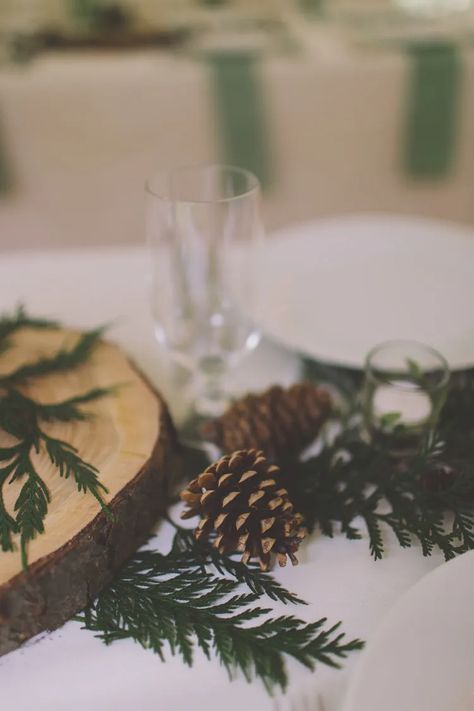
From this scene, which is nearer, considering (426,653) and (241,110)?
(426,653)

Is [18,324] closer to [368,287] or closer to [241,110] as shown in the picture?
[368,287]

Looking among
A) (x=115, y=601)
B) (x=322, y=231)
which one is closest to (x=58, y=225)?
(x=322, y=231)

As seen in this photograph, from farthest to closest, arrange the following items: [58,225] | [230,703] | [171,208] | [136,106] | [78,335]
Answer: [58,225] < [136,106] < [78,335] < [171,208] < [230,703]

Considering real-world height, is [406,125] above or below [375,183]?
above

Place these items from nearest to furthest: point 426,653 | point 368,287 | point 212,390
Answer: point 426,653, point 212,390, point 368,287

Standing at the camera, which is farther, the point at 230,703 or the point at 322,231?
the point at 322,231

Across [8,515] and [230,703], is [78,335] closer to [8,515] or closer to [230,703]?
[8,515]

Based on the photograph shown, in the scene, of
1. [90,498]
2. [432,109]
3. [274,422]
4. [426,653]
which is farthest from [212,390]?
[432,109]

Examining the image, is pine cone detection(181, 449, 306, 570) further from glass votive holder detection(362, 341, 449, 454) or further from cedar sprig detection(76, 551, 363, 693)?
glass votive holder detection(362, 341, 449, 454)
